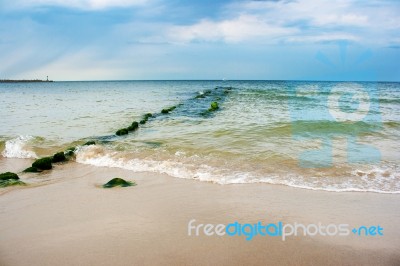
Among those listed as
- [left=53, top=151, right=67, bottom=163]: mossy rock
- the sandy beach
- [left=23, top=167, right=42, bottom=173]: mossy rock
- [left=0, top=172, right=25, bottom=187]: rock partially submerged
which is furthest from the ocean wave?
[left=0, top=172, right=25, bottom=187]: rock partially submerged

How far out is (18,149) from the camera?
9625 mm

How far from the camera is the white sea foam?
918 cm

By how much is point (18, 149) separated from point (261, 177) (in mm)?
7378

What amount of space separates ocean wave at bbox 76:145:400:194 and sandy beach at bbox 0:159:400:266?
0.91 feet

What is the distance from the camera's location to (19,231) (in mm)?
4137

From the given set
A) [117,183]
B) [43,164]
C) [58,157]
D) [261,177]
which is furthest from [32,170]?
[261,177]

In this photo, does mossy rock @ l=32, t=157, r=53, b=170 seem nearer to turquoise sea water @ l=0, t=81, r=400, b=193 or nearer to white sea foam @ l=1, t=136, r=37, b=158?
turquoise sea water @ l=0, t=81, r=400, b=193

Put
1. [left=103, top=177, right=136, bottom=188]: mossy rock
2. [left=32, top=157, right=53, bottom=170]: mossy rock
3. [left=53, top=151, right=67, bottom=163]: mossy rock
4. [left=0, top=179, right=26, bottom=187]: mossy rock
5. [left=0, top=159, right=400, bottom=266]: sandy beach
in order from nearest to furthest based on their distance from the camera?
[left=0, top=159, right=400, bottom=266]: sandy beach → [left=103, top=177, right=136, bottom=188]: mossy rock → [left=0, top=179, right=26, bottom=187]: mossy rock → [left=32, top=157, right=53, bottom=170]: mossy rock → [left=53, top=151, right=67, bottom=163]: mossy rock

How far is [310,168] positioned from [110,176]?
4.24 metres

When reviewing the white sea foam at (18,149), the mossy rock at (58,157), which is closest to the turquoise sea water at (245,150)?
the white sea foam at (18,149)

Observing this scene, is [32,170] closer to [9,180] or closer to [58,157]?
[9,180]

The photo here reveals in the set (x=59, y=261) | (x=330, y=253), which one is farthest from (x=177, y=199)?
(x=330, y=253)

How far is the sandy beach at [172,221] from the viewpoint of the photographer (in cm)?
347

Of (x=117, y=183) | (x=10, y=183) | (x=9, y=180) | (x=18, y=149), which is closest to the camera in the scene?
(x=117, y=183)
